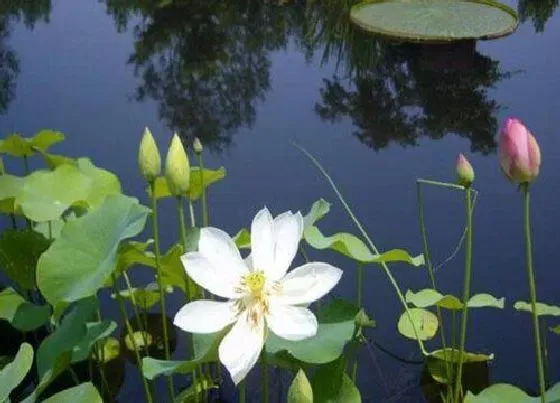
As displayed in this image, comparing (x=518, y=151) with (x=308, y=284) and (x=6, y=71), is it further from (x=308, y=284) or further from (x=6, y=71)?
(x=6, y=71)

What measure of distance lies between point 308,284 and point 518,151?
23 centimetres

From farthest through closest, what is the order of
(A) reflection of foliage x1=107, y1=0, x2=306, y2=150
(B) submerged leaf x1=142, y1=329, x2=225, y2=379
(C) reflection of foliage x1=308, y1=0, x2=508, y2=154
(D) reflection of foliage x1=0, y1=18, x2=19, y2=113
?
1. (D) reflection of foliage x1=0, y1=18, x2=19, y2=113
2. (A) reflection of foliage x1=107, y1=0, x2=306, y2=150
3. (C) reflection of foliage x1=308, y1=0, x2=508, y2=154
4. (B) submerged leaf x1=142, y1=329, x2=225, y2=379

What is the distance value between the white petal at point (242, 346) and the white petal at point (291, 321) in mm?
11

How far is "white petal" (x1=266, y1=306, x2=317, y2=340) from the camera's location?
78 cm

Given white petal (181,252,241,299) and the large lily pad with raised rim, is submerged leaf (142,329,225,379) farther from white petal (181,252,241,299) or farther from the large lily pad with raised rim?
the large lily pad with raised rim

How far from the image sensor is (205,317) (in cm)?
80

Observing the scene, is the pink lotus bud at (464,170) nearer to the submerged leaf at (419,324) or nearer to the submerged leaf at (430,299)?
the submerged leaf at (430,299)

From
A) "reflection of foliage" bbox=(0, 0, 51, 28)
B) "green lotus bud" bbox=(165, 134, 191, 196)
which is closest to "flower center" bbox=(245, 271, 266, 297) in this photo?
"green lotus bud" bbox=(165, 134, 191, 196)

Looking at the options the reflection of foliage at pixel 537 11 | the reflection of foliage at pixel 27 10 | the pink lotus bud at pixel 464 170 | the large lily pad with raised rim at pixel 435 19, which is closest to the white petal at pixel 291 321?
the pink lotus bud at pixel 464 170

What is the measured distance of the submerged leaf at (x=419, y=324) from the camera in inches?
58.1

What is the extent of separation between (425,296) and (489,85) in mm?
1456

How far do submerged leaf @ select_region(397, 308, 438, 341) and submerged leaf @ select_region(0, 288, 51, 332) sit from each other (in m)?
0.53

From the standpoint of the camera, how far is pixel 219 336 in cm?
90

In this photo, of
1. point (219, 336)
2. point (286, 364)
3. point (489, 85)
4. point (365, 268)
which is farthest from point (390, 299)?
point (489, 85)
